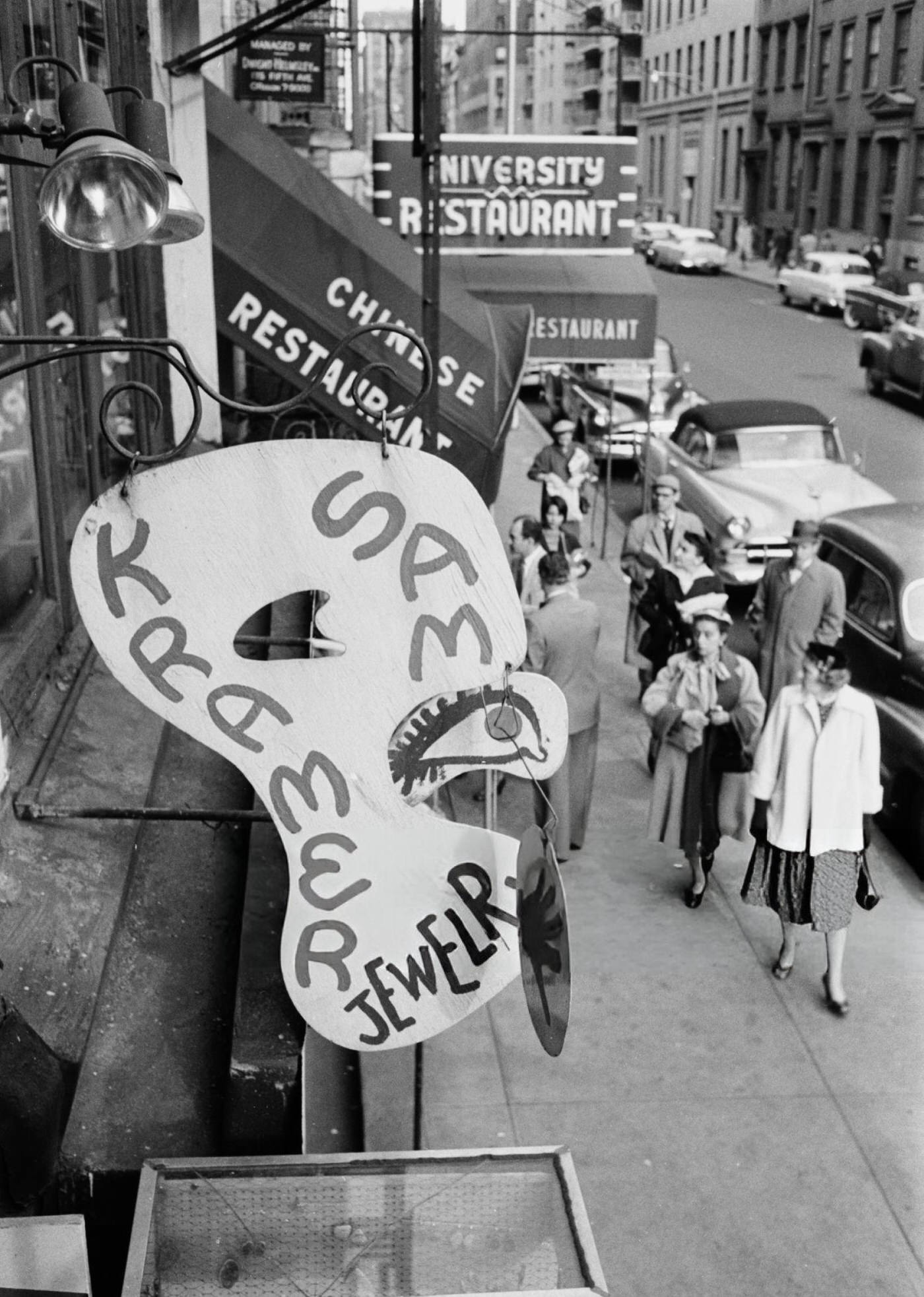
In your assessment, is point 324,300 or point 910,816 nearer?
point 324,300

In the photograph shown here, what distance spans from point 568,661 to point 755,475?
749cm

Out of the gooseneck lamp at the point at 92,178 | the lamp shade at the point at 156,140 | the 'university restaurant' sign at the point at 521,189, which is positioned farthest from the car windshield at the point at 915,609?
the gooseneck lamp at the point at 92,178

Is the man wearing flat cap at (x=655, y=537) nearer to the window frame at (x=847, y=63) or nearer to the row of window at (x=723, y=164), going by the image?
the window frame at (x=847, y=63)

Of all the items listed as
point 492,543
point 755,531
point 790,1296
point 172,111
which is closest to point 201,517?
point 492,543

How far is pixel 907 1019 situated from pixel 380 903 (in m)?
4.24

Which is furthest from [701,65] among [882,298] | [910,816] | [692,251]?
[692,251]

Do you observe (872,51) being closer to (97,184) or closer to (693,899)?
(693,899)

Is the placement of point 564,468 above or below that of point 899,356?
above

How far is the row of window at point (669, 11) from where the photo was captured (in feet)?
56.6

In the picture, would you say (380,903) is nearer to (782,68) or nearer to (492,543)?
(492,543)

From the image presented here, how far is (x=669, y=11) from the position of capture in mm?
17703

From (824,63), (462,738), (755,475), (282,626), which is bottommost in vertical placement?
(755,475)

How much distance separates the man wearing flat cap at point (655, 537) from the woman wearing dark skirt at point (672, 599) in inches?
34.2

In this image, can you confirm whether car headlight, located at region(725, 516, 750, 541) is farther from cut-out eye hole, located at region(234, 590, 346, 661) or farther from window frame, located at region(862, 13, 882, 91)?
window frame, located at region(862, 13, 882, 91)
